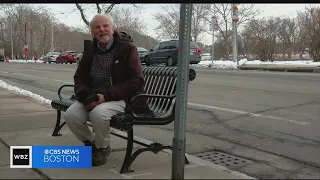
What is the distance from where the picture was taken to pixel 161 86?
479cm

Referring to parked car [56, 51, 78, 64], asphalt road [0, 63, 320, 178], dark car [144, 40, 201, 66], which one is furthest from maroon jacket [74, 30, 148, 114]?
parked car [56, 51, 78, 64]

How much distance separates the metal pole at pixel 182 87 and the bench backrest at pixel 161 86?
70 centimetres

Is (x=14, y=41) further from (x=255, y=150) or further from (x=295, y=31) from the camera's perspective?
(x=255, y=150)

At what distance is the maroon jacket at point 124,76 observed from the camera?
3.88 metres

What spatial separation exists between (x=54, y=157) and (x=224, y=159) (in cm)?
201

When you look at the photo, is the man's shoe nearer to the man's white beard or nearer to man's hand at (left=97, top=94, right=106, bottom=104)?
man's hand at (left=97, top=94, right=106, bottom=104)

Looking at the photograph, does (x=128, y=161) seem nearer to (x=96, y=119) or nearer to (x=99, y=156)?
(x=99, y=156)

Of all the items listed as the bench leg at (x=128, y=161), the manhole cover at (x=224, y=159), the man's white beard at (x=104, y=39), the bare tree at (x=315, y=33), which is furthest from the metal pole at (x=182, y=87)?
the bare tree at (x=315, y=33)

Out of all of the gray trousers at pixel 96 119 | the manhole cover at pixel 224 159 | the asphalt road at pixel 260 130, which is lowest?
the manhole cover at pixel 224 159

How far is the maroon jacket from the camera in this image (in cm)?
388

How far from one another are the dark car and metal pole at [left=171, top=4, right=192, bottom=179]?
21552mm

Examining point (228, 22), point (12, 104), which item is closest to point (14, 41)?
point (228, 22)

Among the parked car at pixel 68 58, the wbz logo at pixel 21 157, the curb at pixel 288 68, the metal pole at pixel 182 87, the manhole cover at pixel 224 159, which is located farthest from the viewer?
the parked car at pixel 68 58

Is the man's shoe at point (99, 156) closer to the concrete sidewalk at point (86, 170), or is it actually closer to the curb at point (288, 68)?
the concrete sidewalk at point (86, 170)
